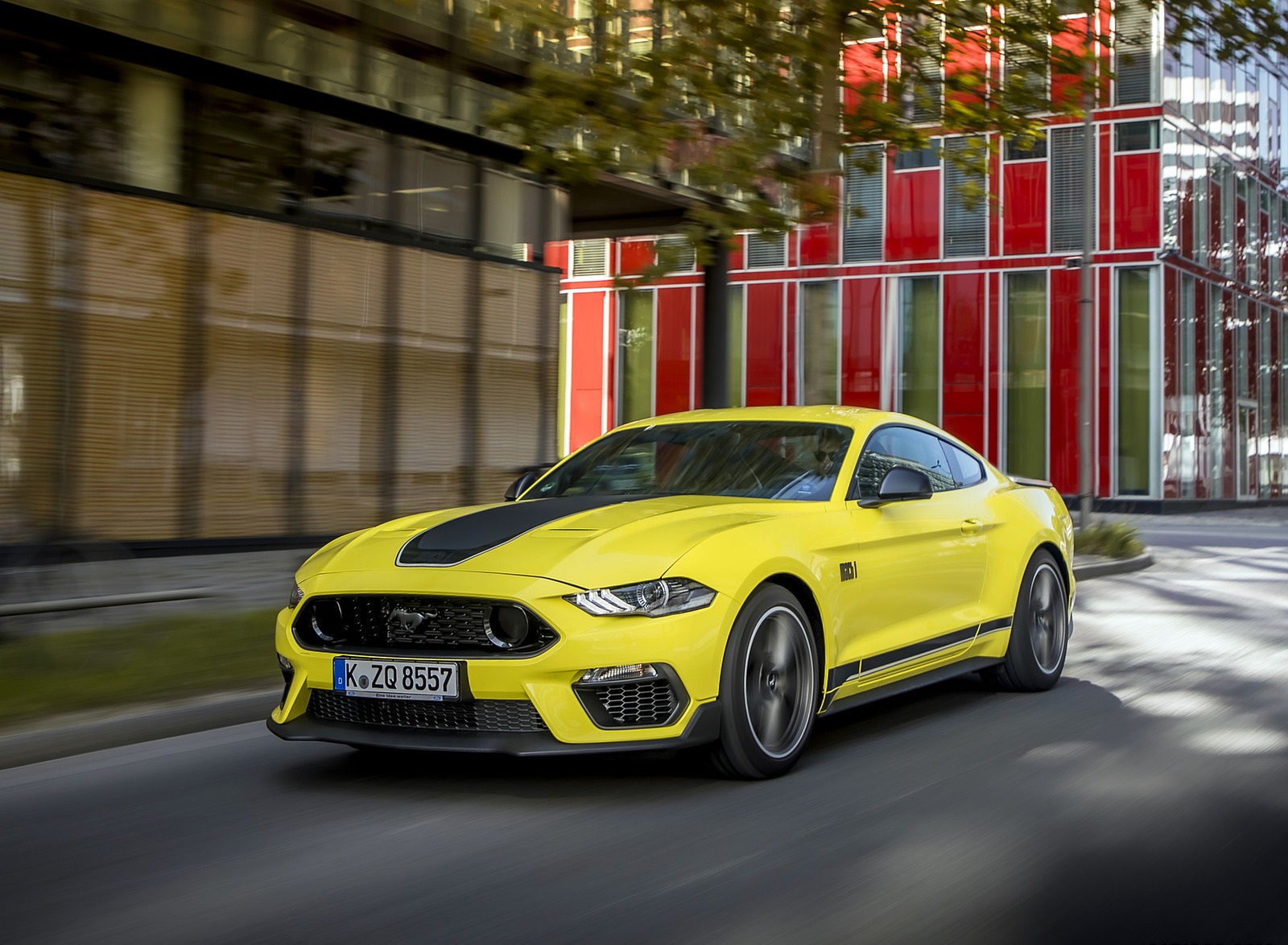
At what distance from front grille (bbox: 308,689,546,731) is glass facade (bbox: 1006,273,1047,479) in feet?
101

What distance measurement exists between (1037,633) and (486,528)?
11.1ft

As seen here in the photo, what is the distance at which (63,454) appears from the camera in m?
13.3

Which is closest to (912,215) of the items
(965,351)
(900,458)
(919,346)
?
(919,346)

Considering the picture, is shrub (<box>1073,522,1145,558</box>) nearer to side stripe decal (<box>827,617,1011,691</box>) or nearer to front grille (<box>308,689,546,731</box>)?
side stripe decal (<box>827,617,1011,691</box>)

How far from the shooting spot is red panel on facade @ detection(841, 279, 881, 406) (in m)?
36.6

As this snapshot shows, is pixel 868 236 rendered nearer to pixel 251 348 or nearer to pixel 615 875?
pixel 251 348

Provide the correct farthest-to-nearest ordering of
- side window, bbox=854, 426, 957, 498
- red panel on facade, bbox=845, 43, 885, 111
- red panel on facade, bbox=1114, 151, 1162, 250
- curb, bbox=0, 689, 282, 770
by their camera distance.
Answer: red panel on facade, bbox=1114, 151, 1162, 250 < red panel on facade, bbox=845, 43, 885, 111 < side window, bbox=854, 426, 957, 498 < curb, bbox=0, 689, 282, 770

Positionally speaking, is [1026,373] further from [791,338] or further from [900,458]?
[900,458]

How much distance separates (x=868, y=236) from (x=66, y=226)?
2614 centimetres

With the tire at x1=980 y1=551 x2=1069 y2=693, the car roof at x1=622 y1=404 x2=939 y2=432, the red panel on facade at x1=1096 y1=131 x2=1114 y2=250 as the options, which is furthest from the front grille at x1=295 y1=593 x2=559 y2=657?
the red panel on facade at x1=1096 y1=131 x2=1114 y2=250

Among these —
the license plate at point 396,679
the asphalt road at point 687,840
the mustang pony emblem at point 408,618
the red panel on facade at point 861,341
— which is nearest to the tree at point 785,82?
the asphalt road at point 687,840

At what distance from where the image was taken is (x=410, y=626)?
5.19m

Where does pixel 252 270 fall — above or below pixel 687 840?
above

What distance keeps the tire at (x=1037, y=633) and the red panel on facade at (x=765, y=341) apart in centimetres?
3018
